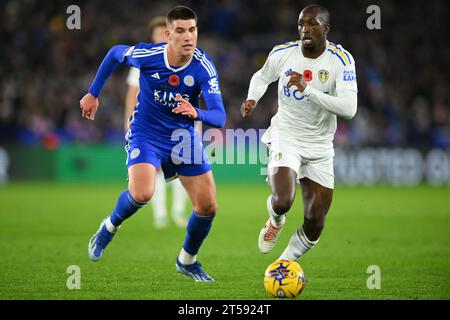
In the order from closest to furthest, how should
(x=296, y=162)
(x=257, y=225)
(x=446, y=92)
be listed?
(x=296, y=162)
(x=257, y=225)
(x=446, y=92)

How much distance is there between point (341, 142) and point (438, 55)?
16.4ft

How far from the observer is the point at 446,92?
22.9m

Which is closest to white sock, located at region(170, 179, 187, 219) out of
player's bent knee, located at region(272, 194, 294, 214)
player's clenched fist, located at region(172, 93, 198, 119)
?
player's bent knee, located at region(272, 194, 294, 214)

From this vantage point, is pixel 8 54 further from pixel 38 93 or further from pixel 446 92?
pixel 446 92

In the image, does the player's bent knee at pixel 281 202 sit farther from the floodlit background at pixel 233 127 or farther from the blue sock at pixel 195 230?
the floodlit background at pixel 233 127

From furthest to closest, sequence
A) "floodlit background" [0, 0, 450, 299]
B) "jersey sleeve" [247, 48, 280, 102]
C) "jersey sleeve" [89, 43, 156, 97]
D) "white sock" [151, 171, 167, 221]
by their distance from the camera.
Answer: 1. "white sock" [151, 171, 167, 221]
2. "floodlit background" [0, 0, 450, 299]
3. "jersey sleeve" [247, 48, 280, 102]
4. "jersey sleeve" [89, 43, 156, 97]

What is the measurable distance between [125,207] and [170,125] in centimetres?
88

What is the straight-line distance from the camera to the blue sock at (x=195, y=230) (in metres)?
7.57

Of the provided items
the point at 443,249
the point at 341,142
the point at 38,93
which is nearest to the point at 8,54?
the point at 38,93

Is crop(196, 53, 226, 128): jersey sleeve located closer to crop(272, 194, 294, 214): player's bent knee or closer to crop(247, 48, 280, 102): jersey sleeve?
crop(247, 48, 280, 102): jersey sleeve

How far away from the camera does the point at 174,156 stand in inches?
295

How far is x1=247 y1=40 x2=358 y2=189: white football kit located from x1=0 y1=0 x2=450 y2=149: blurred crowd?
13.6 m

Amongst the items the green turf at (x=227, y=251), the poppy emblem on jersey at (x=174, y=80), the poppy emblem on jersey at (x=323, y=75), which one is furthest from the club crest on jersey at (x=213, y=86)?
the green turf at (x=227, y=251)

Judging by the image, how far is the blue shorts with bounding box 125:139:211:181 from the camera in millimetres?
7414
